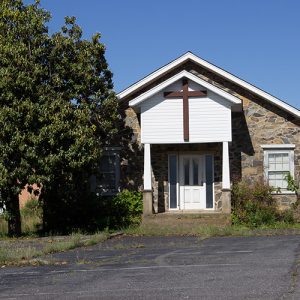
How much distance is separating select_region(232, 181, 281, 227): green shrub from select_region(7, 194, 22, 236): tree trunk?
7.45 m

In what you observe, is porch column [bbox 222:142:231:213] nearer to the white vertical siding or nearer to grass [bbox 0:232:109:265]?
the white vertical siding

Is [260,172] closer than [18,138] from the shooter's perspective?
No

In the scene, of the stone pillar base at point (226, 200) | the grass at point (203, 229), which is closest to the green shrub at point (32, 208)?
the grass at point (203, 229)

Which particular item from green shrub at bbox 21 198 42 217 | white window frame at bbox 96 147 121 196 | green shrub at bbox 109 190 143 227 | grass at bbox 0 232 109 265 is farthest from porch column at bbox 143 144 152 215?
green shrub at bbox 21 198 42 217

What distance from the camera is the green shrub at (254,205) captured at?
21.6 metres

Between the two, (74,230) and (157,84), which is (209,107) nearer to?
(157,84)

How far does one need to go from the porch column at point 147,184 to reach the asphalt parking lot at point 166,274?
6261 millimetres

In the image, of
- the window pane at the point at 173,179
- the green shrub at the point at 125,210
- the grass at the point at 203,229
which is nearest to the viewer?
the grass at the point at 203,229

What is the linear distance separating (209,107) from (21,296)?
14643mm

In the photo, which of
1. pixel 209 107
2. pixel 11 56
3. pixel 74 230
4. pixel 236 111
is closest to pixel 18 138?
pixel 11 56

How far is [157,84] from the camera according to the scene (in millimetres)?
24047

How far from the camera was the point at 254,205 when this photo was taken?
866 inches

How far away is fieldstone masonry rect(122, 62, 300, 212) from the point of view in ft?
76.0

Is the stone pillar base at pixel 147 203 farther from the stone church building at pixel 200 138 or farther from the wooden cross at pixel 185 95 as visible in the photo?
the wooden cross at pixel 185 95
